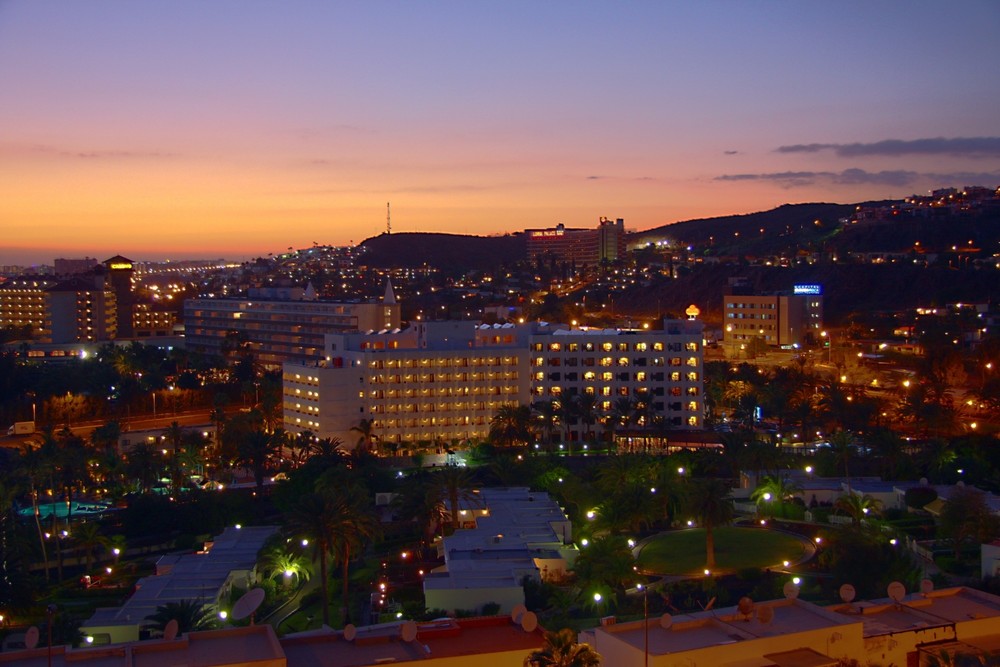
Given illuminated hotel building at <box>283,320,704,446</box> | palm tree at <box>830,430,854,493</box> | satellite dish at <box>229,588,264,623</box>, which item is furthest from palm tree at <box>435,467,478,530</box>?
satellite dish at <box>229,588,264,623</box>

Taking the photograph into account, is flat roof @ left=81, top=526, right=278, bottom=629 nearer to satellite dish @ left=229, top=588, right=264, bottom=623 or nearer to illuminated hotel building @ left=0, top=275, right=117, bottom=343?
satellite dish @ left=229, top=588, right=264, bottom=623

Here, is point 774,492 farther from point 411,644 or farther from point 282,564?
point 411,644

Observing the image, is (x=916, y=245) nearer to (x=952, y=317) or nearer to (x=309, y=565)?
(x=952, y=317)

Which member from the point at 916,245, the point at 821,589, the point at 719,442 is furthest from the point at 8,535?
the point at 916,245

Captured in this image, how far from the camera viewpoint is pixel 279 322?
64312mm

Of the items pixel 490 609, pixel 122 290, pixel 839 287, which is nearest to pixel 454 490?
pixel 490 609

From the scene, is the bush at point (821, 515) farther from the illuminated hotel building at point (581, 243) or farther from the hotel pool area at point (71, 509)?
the illuminated hotel building at point (581, 243)

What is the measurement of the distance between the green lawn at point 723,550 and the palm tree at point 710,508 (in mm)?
478

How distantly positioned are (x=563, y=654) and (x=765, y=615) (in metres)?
2.69

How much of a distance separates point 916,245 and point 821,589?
2850 inches

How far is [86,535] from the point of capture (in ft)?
86.1

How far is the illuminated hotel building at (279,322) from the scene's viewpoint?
6069 centimetres

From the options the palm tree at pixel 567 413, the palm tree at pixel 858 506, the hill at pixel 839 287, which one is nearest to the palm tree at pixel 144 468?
the palm tree at pixel 567 413

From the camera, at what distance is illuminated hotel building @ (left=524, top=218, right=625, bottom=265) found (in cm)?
14362
